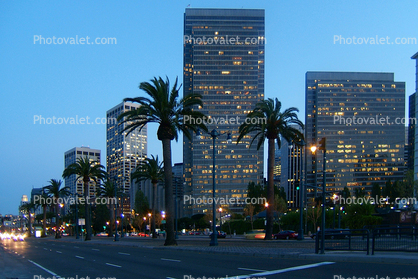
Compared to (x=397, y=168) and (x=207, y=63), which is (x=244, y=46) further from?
(x=397, y=168)

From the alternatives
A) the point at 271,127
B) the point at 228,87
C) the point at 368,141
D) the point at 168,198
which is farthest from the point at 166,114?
the point at 368,141

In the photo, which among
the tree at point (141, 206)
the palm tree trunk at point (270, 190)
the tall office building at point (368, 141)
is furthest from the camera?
the tall office building at point (368, 141)

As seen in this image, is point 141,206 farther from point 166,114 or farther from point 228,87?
point 166,114

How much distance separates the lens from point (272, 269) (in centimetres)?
Answer: 1620

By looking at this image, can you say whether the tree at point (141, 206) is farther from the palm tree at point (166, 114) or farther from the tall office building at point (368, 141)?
the tall office building at point (368, 141)

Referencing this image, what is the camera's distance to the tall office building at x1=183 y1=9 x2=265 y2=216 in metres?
184

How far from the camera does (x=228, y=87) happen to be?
605 feet

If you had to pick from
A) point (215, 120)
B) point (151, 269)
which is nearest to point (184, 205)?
point (215, 120)

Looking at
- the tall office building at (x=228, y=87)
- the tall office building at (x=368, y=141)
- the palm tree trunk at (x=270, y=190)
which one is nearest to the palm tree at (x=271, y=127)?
the palm tree trunk at (x=270, y=190)

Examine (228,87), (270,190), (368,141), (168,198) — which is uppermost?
(228,87)

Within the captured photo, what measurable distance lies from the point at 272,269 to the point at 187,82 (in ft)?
600

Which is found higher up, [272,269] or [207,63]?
[207,63]

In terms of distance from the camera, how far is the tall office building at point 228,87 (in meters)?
184

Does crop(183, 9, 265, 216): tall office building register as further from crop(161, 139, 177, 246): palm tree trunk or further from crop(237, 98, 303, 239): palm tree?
crop(161, 139, 177, 246): palm tree trunk
